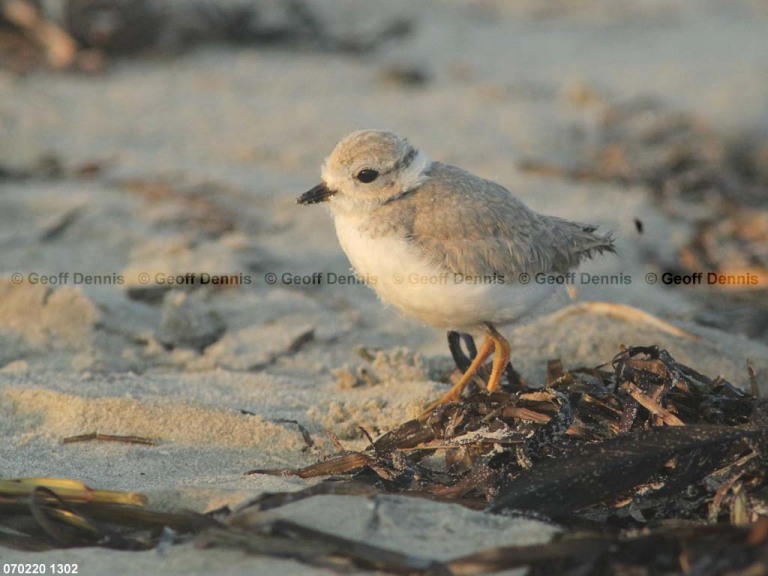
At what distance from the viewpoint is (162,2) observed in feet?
26.1

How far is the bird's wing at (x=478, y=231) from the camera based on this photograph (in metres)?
3.30

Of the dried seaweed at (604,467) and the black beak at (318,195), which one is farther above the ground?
the black beak at (318,195)

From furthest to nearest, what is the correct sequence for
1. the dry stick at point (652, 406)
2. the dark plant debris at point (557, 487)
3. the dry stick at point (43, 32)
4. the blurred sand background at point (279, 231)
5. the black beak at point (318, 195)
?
the dry stick at point (43, 32) < the black beak at point (318, 195) < the blurred sand background at point (279, 231) < the dry stick at point (652, 406) < the dark plant debris at point (557, 487)

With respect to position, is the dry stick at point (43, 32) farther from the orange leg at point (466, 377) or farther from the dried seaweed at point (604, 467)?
the dried seaweed at point (604, 467)

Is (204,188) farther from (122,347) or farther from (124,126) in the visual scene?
(122,347)

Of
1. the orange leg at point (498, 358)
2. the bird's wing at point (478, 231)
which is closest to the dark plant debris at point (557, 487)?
the orange leg at point (498, 358)

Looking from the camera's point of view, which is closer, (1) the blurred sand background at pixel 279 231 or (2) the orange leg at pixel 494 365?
(1) the blurred sand background at pixel 279 231

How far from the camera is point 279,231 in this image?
5594 mm

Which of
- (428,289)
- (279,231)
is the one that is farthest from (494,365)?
(279,231)

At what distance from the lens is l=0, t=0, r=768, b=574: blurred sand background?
125 inches

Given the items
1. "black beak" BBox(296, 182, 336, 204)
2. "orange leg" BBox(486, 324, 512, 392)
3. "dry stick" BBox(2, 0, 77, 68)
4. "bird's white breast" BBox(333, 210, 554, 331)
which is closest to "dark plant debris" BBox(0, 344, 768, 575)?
"orange leg" BBox(486, 324, 512, 392)

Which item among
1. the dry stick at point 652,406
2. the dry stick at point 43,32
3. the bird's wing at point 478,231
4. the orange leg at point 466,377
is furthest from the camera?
the dry stick at point 43,32

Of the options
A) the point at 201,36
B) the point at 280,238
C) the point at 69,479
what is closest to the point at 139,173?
the point at 280,238

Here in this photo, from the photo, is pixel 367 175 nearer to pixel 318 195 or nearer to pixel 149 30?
pixel 318 195
